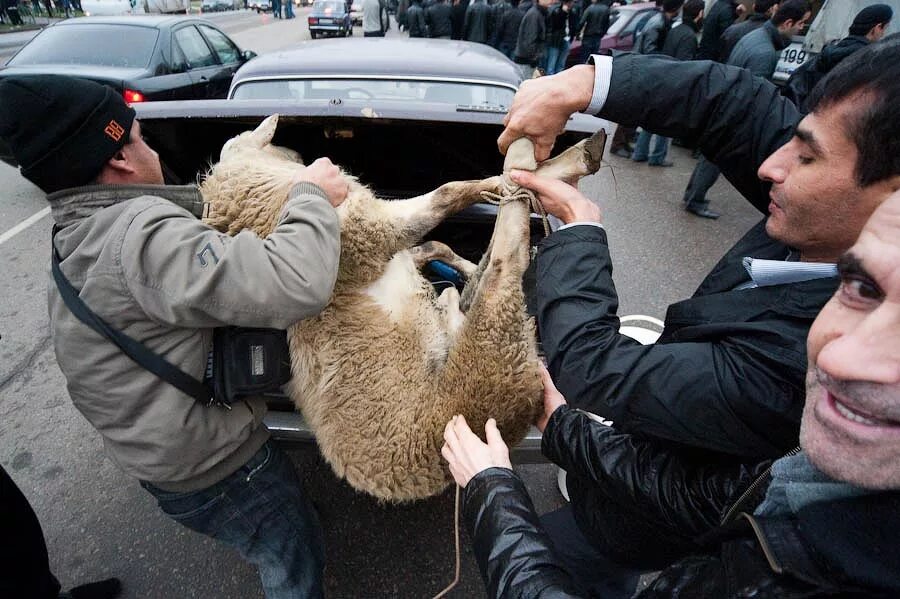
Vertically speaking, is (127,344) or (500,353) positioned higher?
(127,344)

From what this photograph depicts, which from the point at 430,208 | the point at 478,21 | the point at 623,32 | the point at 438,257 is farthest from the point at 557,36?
the point at 430,208

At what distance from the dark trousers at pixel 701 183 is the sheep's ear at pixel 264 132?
6437 millimetres

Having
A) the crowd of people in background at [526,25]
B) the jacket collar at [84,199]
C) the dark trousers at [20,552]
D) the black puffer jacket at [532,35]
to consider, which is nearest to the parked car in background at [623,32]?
the crowd of people in background at [526,25]

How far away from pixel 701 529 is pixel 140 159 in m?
2.24

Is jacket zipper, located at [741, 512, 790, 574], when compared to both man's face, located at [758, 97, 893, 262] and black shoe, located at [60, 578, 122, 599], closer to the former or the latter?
man's face, located at [758, 97, 893, 262]

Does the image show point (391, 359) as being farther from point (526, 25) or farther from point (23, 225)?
point (526, 25)

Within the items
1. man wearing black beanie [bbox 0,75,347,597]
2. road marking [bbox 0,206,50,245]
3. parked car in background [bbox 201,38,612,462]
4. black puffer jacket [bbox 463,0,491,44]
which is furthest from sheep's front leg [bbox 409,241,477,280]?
black puffer jacket [bbox 463,0,491,44]

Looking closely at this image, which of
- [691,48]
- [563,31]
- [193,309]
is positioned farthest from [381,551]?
[563,31]

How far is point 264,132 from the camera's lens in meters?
2.57

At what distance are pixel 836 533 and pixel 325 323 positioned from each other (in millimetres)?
1888

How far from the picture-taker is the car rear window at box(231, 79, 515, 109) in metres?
3.87

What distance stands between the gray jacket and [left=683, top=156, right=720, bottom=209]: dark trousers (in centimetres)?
695

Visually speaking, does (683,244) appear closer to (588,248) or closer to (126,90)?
(588,248)

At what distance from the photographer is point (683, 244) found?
253 inches
